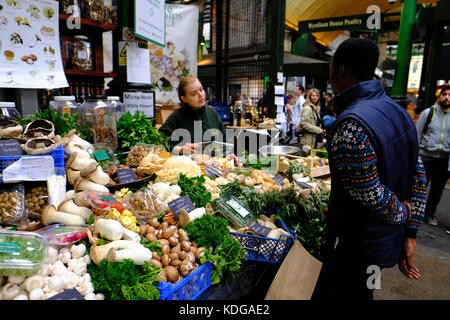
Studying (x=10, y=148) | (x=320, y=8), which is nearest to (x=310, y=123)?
(x=10, y=148)

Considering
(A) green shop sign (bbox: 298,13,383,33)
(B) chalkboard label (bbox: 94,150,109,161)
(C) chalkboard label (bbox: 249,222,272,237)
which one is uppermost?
(A) green shop sign (bbox: 298,13,383,33)

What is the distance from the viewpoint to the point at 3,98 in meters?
2.80

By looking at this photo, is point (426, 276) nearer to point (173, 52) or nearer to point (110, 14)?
point (110, 14)

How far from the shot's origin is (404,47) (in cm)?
809

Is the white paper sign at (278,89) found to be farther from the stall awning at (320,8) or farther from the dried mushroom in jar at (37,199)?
the stall awning at (320,8)

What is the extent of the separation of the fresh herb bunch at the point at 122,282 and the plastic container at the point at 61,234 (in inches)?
7.0

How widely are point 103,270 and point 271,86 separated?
5.79m

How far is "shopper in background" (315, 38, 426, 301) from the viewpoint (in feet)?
4.76

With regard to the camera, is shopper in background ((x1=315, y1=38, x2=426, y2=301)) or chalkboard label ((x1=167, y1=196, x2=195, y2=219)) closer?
shopper in background ((x1=315, y1=38, x2=426, y2=301))

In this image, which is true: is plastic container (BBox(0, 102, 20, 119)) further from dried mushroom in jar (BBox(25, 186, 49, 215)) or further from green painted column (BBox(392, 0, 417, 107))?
green painted column (BBox(392, 0, 417, 107))

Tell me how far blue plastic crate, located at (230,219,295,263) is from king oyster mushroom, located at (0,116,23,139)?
4.76ft

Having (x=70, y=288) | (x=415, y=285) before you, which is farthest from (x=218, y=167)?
(x=415, y=285)

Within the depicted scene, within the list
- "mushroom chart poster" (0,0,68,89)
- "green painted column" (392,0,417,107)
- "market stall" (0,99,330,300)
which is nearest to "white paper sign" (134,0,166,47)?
"mushroom chart poster" (0,0,68,89)
